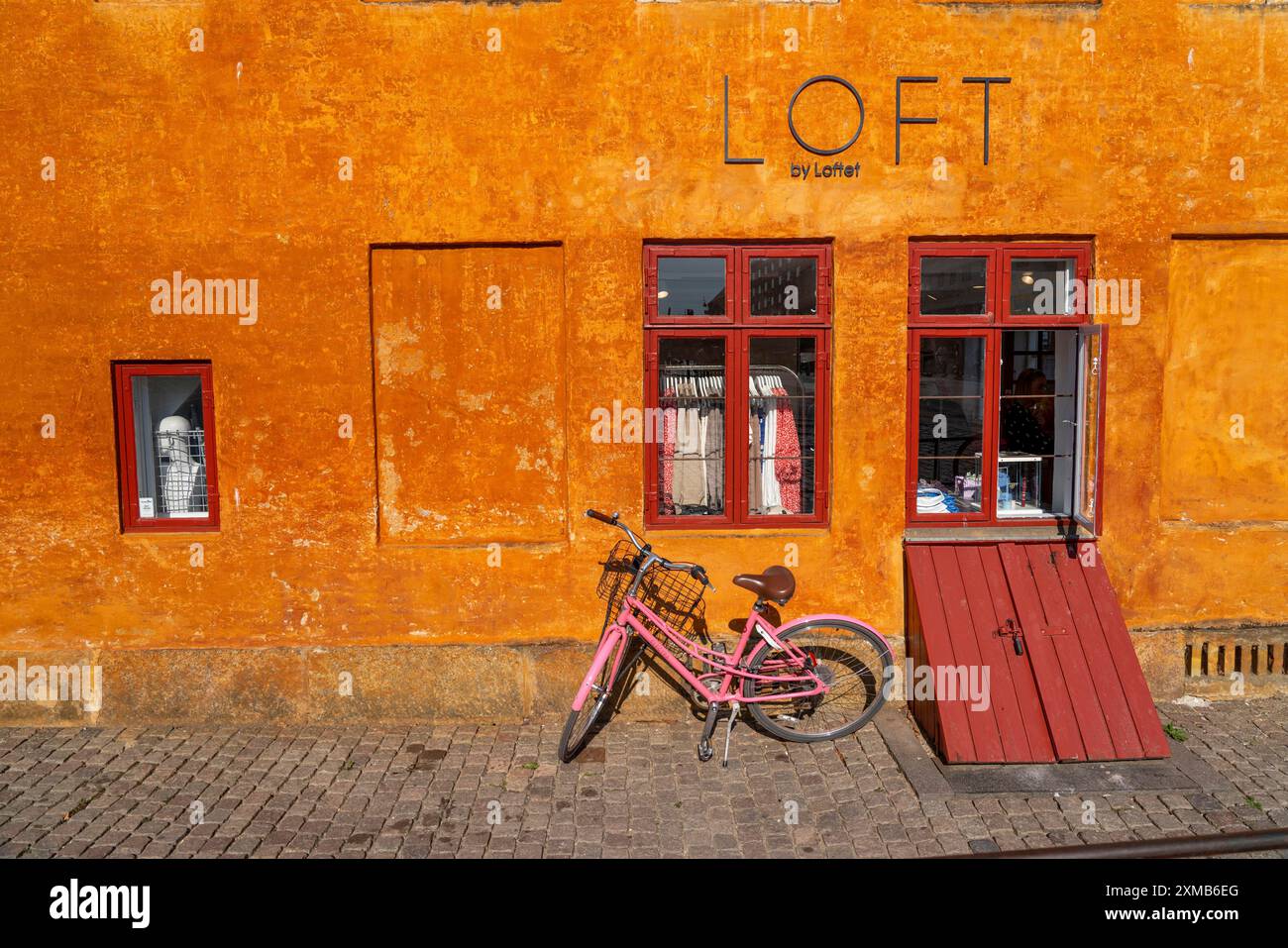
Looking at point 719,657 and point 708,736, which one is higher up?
point 719,657

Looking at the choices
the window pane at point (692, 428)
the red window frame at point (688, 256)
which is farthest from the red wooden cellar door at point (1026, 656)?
the red window frame at point (688, 256)

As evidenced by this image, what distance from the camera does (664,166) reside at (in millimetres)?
6590

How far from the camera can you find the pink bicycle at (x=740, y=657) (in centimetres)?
621

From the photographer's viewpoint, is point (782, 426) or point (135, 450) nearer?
point (135, 450)

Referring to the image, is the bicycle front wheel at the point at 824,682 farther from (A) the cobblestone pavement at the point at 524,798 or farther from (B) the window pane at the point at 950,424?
(B) the window pane at the point at 950,424

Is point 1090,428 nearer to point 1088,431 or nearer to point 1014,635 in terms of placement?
point 1088,431

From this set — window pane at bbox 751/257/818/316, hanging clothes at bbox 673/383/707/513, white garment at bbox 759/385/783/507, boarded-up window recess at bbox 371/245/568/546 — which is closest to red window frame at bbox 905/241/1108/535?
window pane at bbox 751/257/818/316

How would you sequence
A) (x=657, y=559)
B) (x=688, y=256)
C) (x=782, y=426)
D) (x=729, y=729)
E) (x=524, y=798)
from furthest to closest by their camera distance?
1. (x=782, y=426)
2. (x=688, y=256)
3. (x=657, y=559)
4. (x=729, y=729)
5. (x=524, y=798)

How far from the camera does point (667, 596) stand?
6.88 metres

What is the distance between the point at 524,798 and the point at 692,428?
280 centimetres

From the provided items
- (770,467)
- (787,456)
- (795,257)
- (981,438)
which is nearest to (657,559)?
(770,467)

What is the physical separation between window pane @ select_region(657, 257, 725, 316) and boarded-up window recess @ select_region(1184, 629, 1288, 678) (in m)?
4.28

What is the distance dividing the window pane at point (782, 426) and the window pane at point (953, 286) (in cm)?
91

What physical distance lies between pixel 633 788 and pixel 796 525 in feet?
7.39
